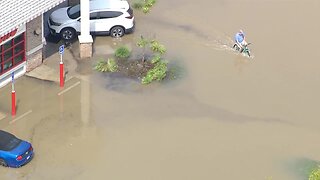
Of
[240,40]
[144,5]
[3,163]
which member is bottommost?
[3,163]

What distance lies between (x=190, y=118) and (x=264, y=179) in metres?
4.68

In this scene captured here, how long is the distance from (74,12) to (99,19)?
47.5 inches

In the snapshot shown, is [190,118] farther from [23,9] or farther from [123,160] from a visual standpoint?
[23,9]

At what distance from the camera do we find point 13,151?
25.9 metres

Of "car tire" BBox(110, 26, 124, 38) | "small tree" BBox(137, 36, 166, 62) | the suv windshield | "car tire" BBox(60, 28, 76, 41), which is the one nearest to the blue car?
"small tree" BBox(137, 36, 166, 62)

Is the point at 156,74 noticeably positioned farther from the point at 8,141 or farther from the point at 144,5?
the point at 8,141

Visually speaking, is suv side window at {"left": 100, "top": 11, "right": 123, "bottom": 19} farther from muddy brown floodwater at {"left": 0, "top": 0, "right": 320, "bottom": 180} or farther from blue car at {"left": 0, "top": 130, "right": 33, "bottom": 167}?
blue car at {"left": 0, "top": 130, "right": 33, "bottom": 167}

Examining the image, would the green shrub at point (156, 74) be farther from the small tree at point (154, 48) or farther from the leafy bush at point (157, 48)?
the leafy bush at point (157, 48)

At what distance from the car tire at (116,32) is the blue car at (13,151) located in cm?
1086

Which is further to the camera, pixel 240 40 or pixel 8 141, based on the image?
pixel 240 40

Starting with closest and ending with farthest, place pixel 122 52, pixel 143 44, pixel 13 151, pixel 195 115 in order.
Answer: pixel 13 151 → pixel 195 115 → pixel 143 44 → pixel 122 52

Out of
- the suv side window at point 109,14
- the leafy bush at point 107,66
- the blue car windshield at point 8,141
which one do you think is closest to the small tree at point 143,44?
the leafy bush at point 107,66

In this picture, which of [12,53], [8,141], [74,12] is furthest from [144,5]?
[8,141]

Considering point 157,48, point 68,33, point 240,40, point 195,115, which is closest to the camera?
point 195,115
